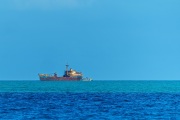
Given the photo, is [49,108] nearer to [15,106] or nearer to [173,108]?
[15,106]

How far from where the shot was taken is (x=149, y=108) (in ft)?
208

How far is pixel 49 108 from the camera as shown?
6206 centimetres

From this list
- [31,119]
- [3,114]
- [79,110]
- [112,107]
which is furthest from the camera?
[112,107]

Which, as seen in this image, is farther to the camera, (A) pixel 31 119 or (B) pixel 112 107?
(B) pixel 112 107

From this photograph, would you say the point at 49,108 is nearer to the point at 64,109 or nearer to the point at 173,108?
the point at 64,109

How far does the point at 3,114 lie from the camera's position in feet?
181

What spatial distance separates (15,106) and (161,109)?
14.9 m

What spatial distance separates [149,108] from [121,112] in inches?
237

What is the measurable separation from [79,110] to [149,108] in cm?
754

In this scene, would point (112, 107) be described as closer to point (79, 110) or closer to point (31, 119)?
point (79, 110)

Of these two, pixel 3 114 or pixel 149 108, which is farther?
pixel 149 108

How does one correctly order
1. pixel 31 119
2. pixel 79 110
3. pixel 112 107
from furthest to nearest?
pixel 112 107 < pixel 79 110 < pixel 31 119

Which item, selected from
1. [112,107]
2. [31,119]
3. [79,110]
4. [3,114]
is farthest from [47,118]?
[112,107]

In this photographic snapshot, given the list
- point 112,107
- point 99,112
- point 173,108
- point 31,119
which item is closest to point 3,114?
point 31,119
